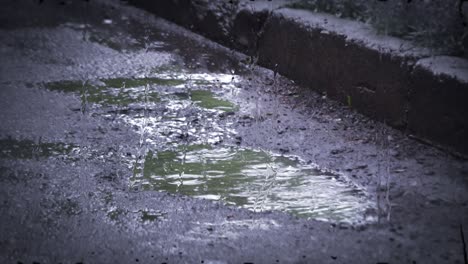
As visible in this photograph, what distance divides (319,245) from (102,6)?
4.43 metres

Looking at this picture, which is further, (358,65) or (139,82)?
(139,82)

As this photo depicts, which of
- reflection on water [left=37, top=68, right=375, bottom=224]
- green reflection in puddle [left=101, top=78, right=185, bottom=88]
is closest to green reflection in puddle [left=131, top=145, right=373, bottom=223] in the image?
reflection on water [left=37, top=68, right=375, bottom=224]

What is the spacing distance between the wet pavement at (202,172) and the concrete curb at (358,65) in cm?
9

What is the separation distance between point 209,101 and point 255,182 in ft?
3.81

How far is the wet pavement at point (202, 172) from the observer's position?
240 cm

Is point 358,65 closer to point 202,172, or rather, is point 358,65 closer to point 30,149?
point 202,172

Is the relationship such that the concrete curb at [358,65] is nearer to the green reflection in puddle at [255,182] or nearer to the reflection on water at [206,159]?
the reflection on water at [206,159]

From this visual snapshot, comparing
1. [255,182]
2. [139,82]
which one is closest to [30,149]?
[255,182]

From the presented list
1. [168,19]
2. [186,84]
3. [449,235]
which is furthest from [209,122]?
[168,19]

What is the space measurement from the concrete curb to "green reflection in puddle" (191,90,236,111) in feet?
1.80

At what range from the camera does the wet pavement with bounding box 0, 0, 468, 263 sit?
2396mm

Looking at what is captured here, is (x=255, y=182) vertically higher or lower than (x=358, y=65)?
lower

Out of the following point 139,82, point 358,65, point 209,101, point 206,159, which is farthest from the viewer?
point 139,82

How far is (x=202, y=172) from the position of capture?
3016 millimetres
